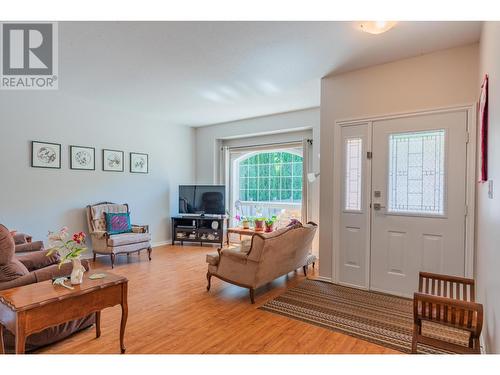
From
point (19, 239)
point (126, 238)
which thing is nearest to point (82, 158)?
point (126, 238)

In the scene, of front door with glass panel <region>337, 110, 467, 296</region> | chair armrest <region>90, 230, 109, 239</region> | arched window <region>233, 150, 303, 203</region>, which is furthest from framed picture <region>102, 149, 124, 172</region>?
front door with glass panel <region>337, 110, 467, 296</region>

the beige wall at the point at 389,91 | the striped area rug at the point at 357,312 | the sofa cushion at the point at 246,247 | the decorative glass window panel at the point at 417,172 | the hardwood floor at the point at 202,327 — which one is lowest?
the hardwood floor at the point at 202,327

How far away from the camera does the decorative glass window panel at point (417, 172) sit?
3082mm

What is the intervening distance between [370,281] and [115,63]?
154 inches

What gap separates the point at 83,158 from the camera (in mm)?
4879

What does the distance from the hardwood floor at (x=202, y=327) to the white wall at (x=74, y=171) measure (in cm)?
197

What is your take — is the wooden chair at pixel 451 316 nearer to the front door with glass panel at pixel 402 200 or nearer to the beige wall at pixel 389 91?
the front door with glass panel at pixel 402 200

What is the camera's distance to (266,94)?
4496mm

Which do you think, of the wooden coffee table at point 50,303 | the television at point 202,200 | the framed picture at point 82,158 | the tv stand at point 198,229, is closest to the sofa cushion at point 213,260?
the wooden coffee table at point 50,303

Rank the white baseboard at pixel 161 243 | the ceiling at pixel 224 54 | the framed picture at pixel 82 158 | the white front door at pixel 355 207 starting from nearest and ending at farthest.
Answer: the ceiling at pixel 224 54, the white front door at pixel 355 207, the framed picture at pixel 82 158, the white baseboard at pixel 161 243

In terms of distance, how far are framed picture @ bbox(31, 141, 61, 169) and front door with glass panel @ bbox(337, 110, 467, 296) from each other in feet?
14.0

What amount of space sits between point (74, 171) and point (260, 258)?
3604 mm
